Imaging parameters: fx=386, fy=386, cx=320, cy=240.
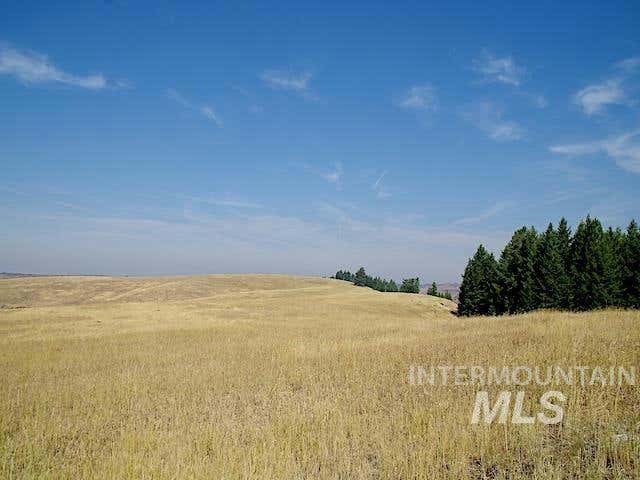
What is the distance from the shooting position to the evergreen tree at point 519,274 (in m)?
42.6

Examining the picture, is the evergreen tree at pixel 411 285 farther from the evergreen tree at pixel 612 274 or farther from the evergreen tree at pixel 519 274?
the evergreen tree at pixel 612 274

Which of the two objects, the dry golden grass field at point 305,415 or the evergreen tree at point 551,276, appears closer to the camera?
the dry golden grass field at point 305,415

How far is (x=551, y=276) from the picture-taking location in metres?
41.1

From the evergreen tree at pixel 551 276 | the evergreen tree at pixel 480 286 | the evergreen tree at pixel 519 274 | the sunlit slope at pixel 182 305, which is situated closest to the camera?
the sunlit slope at pixel 182 305

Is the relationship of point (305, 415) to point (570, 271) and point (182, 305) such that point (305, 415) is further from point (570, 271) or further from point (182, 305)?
point (570, 271)

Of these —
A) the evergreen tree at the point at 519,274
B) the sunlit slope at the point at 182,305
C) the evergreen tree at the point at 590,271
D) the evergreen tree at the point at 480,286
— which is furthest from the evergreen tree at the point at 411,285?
the evergreen tree at the point at 590,271

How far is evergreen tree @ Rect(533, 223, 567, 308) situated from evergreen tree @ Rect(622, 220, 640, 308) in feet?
19.2

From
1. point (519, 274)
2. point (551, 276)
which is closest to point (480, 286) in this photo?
point (519, 274)

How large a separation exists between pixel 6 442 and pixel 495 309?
51.4 metres

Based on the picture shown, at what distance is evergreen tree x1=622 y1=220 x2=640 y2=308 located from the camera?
3919 centimetres

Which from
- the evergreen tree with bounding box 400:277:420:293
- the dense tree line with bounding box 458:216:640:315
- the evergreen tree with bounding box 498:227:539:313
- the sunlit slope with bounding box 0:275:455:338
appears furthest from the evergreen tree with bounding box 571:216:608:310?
the evergreen tree with bounding box 400:277:420:293

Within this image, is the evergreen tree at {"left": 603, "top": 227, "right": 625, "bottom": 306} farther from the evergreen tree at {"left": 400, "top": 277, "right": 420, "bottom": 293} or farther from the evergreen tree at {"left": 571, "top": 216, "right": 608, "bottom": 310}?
the evergreen tree at {"left": 400, "top": 277, "right": 420, "bottom": 293}

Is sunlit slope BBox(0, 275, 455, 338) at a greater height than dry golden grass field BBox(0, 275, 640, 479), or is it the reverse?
dry golden grass field BBox(0, 275, 640, 479)

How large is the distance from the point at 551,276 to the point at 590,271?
138 inches
